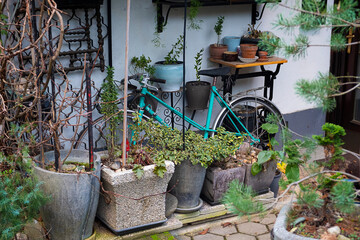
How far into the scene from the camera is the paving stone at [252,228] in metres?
4.61

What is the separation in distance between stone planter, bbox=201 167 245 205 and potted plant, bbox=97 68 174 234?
59 centimetres

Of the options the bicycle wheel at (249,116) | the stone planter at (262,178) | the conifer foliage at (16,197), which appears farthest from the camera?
the bicycle wheel at (249,116)

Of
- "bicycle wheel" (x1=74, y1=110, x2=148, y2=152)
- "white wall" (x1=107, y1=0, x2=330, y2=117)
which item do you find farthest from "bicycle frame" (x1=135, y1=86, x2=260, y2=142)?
"white wall" (x1=107, y1=0, x2=330, y2=117)

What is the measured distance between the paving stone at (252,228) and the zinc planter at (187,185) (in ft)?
1.54

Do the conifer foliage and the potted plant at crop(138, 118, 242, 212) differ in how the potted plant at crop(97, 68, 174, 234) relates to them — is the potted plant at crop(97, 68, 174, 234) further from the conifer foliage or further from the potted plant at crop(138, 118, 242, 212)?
the conifer foliage

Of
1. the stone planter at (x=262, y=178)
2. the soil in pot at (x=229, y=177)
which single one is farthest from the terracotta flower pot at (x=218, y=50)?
the stone planter at (x=262, y=178)

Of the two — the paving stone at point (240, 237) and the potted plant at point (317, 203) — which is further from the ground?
the potted plant at point (317, 203)

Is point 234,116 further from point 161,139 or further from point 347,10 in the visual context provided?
point 347,10

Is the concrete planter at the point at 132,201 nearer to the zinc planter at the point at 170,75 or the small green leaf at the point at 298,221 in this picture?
the zinc planter at the point at 170,75

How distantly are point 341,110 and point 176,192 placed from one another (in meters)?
3.55

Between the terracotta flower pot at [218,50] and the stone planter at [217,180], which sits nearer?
the stone planter at [217,180]

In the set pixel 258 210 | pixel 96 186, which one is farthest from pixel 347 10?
pixel 96 186

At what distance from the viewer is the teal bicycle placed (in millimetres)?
4949

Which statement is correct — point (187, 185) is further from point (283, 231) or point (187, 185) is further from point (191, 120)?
point (283, 231)
